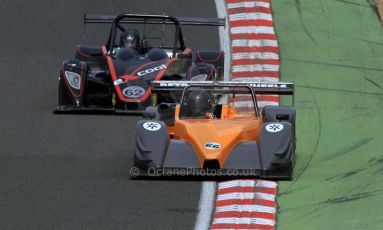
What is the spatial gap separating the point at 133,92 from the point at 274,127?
4.08m

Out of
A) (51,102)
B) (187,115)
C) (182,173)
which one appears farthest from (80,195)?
(51,102)

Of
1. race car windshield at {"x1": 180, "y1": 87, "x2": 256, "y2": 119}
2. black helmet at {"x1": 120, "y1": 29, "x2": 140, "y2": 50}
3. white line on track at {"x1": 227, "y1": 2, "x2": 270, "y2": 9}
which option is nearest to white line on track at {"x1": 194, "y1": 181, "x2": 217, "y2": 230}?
race car windshield at {"x1": 180, "y1": 87, "x2": 256, "y2": 119}

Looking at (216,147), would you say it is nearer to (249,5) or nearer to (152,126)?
(152,126)

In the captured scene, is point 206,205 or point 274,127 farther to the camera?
point 274,127

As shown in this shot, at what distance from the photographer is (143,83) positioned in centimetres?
1967

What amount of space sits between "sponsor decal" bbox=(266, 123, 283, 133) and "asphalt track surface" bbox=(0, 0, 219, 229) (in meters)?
1.04

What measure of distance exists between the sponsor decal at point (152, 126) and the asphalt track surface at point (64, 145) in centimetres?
63

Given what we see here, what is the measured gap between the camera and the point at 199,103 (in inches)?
667

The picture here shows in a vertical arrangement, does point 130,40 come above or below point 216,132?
below

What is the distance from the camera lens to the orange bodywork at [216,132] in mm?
15617

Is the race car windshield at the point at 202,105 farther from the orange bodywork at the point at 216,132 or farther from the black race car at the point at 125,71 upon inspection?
the black race car at the point at 125,71

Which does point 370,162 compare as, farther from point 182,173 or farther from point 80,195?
point 80,195

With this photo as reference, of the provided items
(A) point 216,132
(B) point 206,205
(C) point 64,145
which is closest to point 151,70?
(C) point 64,145

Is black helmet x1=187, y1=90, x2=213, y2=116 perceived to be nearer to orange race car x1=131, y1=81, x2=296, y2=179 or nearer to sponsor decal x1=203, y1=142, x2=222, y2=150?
orange race car x1=131, y1=81, x2=296, y2=179
